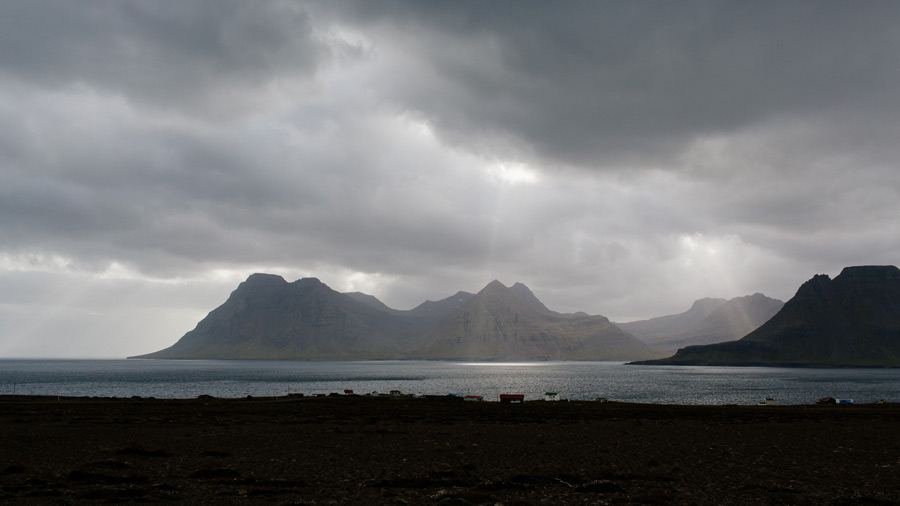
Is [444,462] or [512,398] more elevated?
[444,462]

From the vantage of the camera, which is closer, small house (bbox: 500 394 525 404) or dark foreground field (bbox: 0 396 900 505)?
dark foreground field (bbox: 0 396 900 505)

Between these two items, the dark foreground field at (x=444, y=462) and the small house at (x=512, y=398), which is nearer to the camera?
the dark foreground field at (x=444, y=462)

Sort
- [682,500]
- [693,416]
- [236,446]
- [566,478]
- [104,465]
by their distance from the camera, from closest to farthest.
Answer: [682,500]
[566,478]
[104,465]
[236,446]
[693,416]

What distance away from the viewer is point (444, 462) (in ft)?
98.2

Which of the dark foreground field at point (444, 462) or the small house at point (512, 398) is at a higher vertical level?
the dark foreground field at point (444, 462)

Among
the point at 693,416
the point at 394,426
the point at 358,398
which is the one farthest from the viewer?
the point at 358,398

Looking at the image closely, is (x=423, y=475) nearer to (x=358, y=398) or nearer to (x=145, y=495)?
(x=145, y=495)

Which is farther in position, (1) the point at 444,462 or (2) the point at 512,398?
(2) the point at 512,398

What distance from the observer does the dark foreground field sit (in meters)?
21.6

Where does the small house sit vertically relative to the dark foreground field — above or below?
below

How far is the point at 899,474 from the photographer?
2605cm

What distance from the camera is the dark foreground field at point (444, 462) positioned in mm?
21641

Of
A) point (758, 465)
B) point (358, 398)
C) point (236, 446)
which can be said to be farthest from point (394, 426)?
point (358, 398)

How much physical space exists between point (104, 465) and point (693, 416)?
55566 millimetres
